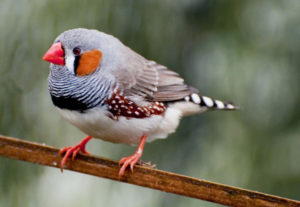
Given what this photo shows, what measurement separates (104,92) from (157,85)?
507 millimetres

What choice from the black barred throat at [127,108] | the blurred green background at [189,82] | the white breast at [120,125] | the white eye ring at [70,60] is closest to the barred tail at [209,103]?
the white breast at [120,125]

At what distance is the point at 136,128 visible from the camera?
8.52 ft

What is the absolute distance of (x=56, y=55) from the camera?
7.54 feet

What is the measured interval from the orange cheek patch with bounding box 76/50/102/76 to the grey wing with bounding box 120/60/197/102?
0.25m

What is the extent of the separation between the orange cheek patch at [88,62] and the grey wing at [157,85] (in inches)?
9.8

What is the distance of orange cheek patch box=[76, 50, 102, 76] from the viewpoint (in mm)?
2379

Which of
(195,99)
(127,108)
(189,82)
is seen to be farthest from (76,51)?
(189,82)

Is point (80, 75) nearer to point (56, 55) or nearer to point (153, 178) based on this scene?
point (56, 55)

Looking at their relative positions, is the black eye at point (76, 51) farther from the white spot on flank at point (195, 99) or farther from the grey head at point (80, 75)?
the white spot on flank at point (195, 99)

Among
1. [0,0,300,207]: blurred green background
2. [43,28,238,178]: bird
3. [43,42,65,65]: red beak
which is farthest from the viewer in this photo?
[0,0,300,207]: blurred green background

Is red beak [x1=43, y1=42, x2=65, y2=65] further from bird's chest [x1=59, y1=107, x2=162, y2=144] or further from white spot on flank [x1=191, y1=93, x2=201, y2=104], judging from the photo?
white spot on flank [x1=191, y1=93, x2=201, y2=104]

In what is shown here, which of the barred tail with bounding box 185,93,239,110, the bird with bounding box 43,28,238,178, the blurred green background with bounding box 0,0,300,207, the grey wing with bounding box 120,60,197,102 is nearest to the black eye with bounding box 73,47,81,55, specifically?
the bird with bounding box 43,28,238,178

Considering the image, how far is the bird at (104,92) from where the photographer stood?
93.4 inches

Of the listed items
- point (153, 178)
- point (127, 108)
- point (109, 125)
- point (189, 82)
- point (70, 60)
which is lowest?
point (153, 178)
